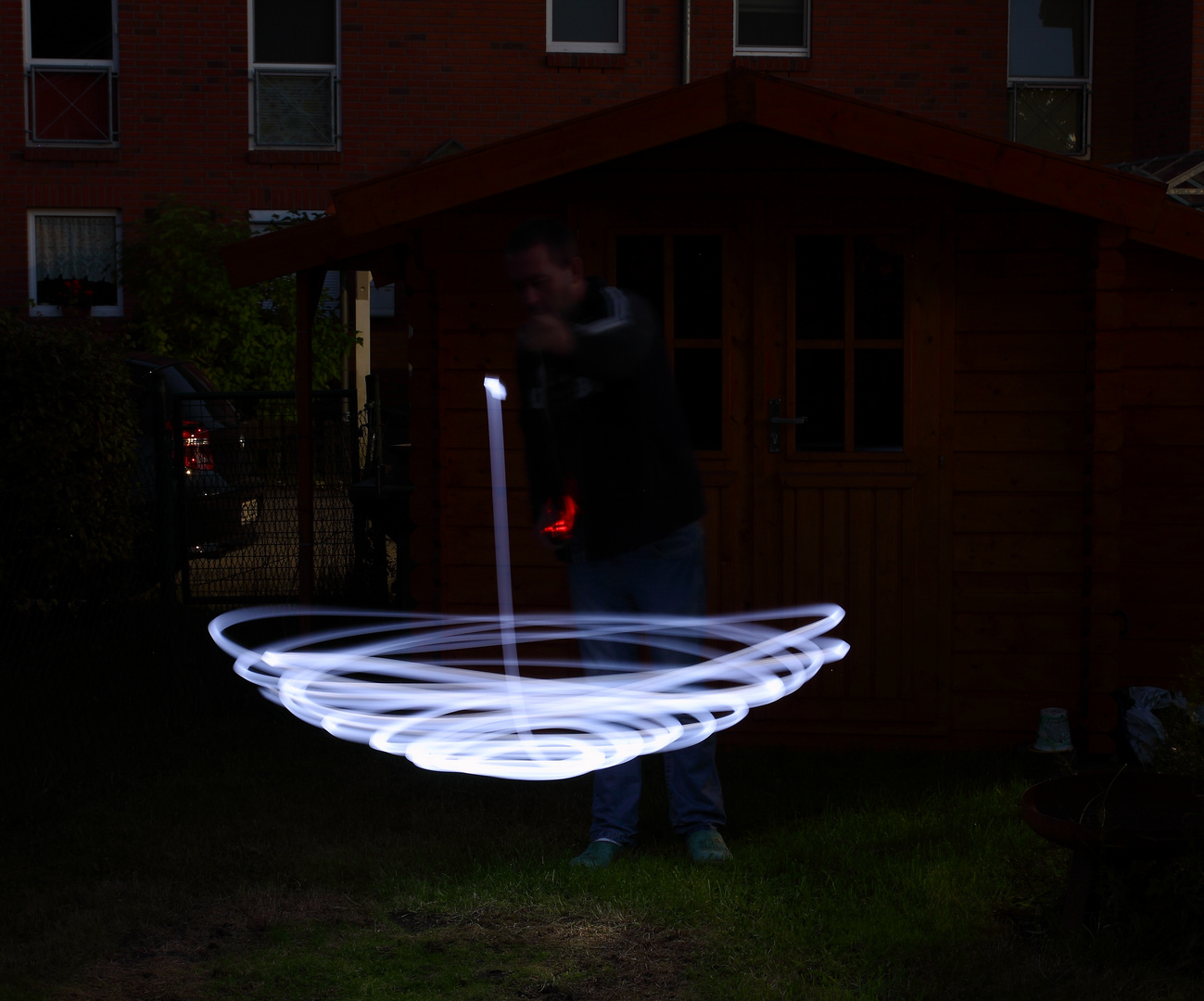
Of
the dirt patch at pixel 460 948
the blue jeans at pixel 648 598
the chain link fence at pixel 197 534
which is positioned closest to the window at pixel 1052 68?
the chain link fence at pixel 197 534

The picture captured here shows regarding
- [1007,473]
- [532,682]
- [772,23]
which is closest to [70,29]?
[772,23]

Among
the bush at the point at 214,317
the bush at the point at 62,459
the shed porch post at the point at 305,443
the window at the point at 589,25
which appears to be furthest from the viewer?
the window at the point at 589,25

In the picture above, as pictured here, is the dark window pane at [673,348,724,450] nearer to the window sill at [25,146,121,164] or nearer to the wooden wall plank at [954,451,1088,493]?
the wooden wall plank at [954,451,1088,493]

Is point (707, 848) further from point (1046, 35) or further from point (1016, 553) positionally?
point (1046, 35)

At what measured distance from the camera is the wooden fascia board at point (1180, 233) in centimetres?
584

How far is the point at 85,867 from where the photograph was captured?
490 centimetres

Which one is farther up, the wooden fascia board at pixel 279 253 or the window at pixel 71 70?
the window at pixel 71 70

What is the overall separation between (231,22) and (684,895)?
1825 cm

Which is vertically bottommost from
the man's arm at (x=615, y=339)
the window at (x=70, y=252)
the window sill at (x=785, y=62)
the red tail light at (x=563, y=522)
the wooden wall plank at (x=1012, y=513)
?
the wooden wall plank at (x=1012, y=513)

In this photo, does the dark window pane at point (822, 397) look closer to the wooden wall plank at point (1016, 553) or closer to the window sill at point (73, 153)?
the wooden wall plank at point (1016, 553)

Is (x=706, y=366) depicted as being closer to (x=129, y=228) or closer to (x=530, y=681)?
(x=530, y=681)

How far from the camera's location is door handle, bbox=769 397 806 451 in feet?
20.3

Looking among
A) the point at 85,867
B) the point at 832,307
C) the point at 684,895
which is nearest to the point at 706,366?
the point at 832,307

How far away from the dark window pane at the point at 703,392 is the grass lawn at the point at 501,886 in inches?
60.5
